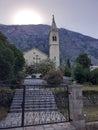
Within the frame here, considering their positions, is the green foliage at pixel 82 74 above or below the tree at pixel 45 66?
below

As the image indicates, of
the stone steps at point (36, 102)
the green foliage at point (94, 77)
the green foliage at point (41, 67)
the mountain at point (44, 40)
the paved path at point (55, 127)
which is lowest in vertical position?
the paved path at point (55, 127)

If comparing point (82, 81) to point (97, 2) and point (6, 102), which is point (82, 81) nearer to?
point (97, 2)

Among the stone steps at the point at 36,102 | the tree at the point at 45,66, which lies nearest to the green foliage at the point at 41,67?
the tree at the point at 45,66

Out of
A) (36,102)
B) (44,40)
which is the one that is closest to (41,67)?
(36,102)

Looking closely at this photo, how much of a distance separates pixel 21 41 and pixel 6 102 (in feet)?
354

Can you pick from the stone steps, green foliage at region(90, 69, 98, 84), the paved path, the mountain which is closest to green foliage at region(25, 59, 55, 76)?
green foliage at region(90, 69, 98, 84)

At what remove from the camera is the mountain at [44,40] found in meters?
111

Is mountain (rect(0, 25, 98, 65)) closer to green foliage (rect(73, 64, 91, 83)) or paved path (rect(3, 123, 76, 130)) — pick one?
green foliage (rect(73, 64, 91, 83))

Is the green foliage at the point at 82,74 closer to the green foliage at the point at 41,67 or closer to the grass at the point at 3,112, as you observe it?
the grass at the point at 3,112

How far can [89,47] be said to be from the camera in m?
124

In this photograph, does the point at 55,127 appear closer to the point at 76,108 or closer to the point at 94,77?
the point at 76,108

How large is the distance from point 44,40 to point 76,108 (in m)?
109

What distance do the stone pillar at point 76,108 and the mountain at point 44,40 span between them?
97.1 m

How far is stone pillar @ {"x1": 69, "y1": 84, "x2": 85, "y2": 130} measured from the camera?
20.8 ft
